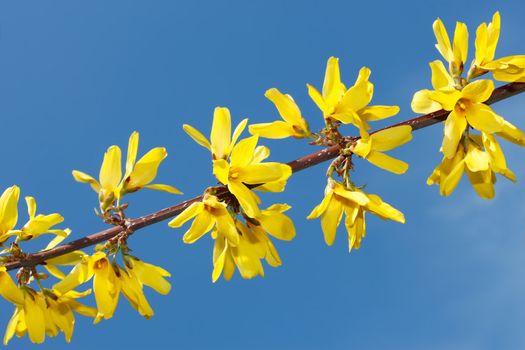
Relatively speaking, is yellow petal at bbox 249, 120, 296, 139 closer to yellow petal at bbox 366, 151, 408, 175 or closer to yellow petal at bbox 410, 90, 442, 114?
yellow petal at bbox 366, 151, 408, 175

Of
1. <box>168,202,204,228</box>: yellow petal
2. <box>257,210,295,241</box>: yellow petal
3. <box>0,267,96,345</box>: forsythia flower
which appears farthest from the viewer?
<box>0,267,96,345</box>: forsythia flower

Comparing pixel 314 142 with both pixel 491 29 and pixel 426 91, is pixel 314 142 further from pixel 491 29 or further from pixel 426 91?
pixel 491 29

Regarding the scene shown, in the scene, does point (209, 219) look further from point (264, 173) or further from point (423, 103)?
point (423, 103)

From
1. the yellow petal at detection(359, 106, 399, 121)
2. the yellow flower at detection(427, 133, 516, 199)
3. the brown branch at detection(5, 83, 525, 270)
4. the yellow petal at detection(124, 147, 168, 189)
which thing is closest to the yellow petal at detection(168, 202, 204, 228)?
the brown branch at detection(5, 83, 525, 270)

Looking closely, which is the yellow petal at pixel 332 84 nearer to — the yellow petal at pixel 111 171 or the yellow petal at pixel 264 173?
the yellow petal at pixel 264 173

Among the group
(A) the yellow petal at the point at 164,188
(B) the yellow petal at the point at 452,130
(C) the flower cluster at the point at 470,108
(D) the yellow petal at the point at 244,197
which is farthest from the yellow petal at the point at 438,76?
(A) the yellow petal at the point at 164,188

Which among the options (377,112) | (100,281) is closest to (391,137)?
(377,112)
